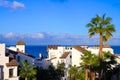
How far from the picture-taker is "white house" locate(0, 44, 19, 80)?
60812 mm

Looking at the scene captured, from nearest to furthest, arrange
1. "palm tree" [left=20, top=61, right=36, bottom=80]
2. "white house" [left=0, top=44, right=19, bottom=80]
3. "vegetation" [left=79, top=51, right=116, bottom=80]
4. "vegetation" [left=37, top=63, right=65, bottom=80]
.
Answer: "white house" [left=0, top=44, right=19, bottom=80] < "vegetation" [left=79, top=51, right=116, bottom=80] < "palm tree" [left=20, top=61, right=36, bottom=80] < "vegetation" [left=37, top=63, right=65, bottom=80]

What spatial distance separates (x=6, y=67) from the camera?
61.1 meters

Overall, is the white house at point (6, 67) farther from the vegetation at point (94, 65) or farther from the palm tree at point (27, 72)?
the vegetation at point (94, 65)

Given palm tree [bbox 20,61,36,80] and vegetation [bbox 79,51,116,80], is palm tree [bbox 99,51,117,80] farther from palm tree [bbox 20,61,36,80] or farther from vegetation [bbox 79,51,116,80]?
palm tree [bbox 20,61,36,80]

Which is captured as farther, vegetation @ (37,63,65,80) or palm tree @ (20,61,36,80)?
vegetation @ (37,63,65,80)

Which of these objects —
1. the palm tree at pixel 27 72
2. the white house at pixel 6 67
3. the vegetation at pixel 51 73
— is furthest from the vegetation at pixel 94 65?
the white house at pixel 6 67

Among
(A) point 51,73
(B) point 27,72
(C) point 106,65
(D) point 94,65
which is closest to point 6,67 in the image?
(B) point 27,72

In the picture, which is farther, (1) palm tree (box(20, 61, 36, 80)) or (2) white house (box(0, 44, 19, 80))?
(1) palm tree (box(20, 61, 36, 80))

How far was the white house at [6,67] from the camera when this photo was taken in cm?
6081

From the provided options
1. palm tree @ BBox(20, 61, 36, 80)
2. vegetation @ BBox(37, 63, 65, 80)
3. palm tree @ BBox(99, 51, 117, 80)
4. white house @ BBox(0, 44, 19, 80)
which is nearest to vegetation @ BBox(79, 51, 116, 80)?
palm tree @ BBox(99, 51, 117, 80)

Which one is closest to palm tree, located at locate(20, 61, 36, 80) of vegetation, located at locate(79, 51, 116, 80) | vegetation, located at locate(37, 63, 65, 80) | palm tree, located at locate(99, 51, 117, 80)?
vegetation, located at locate(79, 51, 116, 80)

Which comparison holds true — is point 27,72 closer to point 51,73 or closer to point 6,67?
point 6,67

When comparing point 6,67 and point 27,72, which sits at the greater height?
point 6,67

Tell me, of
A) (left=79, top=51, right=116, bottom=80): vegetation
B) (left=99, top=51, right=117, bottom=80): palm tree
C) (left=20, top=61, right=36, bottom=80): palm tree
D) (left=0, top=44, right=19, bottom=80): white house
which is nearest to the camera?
(left=0, top=44, right=19, bottom=80): white house
